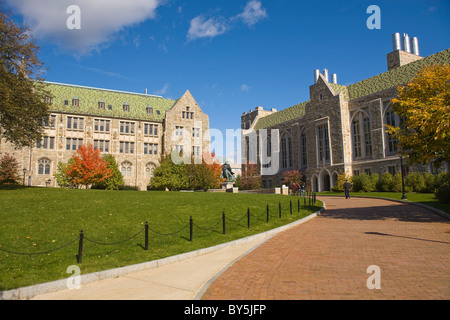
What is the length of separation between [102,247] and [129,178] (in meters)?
44.0

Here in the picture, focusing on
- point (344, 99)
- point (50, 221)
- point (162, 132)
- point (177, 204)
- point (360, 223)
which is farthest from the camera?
point (162, 132)

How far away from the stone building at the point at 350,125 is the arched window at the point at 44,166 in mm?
39519

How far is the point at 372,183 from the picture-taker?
127 ft

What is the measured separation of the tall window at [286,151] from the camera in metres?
59.3

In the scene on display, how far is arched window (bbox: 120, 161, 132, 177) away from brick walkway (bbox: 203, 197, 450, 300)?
43.6 meters

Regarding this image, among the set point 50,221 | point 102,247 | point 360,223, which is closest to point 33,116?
point 50,221

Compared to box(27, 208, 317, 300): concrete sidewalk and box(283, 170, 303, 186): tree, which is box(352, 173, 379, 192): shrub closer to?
box(283, 170, 303, 186): tree

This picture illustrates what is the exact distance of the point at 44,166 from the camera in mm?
47531

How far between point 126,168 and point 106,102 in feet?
42.1

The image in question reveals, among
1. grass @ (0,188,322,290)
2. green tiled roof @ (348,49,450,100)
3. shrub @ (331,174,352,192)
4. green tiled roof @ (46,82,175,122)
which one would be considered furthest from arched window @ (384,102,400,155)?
green tiled roof @ (46,82,175,122)

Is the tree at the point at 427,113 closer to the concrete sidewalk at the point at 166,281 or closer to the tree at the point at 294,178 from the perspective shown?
the concrete sidewalk at the point at 166,281

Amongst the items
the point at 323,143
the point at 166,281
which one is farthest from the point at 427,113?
the point at 323,143

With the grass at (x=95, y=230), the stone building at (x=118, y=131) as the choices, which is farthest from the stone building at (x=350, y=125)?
the grass at (x=95, y=230)
